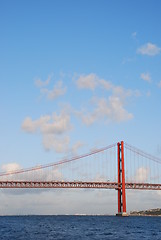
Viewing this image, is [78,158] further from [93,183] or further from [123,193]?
[123,193]

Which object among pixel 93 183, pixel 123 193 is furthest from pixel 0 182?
pixel 123 193

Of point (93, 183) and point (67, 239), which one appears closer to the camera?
point (67, 239)

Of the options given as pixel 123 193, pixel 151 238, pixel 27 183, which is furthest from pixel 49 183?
pixel 151 238

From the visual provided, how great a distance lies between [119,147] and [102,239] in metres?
66.3

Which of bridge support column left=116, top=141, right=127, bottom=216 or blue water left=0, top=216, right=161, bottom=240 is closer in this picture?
blue water left=0, top=216, right=161, bottom=240

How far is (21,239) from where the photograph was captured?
39781 mm

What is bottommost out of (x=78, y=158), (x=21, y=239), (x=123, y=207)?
(x=21, y=239)

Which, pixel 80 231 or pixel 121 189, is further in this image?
pixel 121 189

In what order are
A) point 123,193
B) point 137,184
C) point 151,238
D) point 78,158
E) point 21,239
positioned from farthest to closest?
point 78,158
point 137,184
point 123,193
point 151,238
point 21,239

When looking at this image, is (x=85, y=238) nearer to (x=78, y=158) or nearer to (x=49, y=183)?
(x=49, y=183)

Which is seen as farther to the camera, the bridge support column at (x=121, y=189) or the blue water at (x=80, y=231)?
the bridge support column at (x=121, y=189)

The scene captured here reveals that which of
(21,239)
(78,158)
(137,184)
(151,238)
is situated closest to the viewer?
(21,239)

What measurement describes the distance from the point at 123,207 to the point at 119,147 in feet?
53.9

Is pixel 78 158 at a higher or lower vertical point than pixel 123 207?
higher
